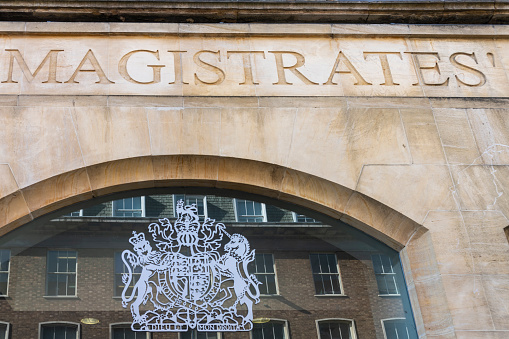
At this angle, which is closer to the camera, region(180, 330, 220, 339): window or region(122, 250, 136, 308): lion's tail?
region(180, 330, 220, 339): window

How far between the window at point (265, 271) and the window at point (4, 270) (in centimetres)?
268

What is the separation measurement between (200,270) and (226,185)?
3.63ft

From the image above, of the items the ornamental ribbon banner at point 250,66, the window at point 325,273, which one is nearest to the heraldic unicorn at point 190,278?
the window at point 325,273

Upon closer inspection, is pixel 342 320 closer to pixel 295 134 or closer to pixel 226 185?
pixel 226 185

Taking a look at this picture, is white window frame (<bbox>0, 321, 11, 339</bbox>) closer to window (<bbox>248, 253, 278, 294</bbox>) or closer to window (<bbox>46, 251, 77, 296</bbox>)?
window (<bbox>46, 251, 77, 296</bbox>)

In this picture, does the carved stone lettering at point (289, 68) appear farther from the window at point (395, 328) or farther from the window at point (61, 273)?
the window at point (61, 273)

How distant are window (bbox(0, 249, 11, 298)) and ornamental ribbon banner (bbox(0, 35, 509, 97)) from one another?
1.98 meters

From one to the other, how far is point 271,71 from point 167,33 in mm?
1463

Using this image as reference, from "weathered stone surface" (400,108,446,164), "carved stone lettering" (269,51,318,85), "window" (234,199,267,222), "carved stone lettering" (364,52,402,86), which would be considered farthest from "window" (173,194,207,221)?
"carved stone lettering" (364,52,402,86)

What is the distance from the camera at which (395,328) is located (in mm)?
7855

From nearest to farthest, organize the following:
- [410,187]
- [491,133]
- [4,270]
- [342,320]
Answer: [4,270] → [342,320] → [410,187] → [491,133]

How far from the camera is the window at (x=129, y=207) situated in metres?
8.20

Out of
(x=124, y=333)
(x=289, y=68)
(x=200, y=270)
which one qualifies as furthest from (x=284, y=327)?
(x=289, y=68)

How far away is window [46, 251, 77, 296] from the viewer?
754cm
